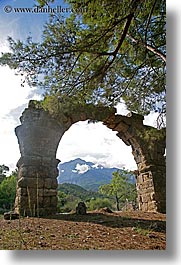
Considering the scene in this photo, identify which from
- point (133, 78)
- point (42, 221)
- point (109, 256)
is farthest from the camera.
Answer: point (133, 78)

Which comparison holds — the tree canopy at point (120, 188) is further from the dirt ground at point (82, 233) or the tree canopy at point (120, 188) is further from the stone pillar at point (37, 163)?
the stone pillar at point (37, 163)

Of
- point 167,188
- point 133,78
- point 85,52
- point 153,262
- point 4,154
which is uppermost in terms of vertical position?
point 85,52

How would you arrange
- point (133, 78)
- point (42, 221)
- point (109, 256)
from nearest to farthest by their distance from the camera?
point (109, 256) → point (42, 221) → point (133, 78)

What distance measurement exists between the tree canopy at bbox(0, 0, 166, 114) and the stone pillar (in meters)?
0.23

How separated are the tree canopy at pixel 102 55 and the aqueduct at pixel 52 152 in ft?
0.38

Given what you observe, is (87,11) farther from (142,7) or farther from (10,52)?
(10,52)

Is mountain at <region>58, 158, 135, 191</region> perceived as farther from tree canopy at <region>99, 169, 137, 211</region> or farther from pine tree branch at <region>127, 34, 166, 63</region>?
pine tree branch at <region>127, 34, 166, 63</region>

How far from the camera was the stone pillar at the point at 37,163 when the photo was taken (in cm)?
216

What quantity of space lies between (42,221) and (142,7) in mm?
1562

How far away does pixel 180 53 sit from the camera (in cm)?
216

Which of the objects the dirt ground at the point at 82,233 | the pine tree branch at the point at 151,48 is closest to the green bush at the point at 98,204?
the dirt ground at the point at 82,233

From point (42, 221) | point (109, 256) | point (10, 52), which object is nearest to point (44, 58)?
point (10, 52)

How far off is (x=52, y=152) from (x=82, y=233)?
1.84ft

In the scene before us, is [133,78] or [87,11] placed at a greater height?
[87,11]
